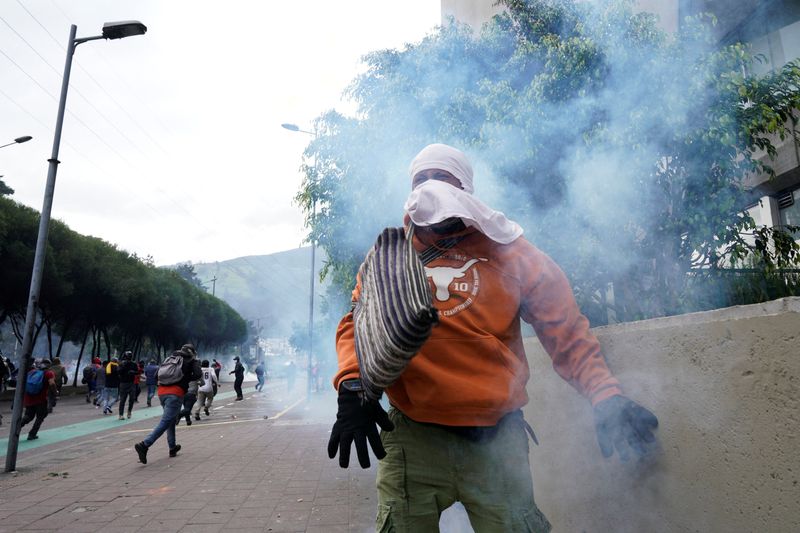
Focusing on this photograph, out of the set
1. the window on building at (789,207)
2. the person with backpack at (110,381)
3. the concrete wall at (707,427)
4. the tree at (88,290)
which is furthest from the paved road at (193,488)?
the tree at (88,290)

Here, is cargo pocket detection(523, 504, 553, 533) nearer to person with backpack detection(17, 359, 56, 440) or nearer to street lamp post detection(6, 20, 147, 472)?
street lamp post detection(6, 20, 147, 472)

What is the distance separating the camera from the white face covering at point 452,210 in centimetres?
173

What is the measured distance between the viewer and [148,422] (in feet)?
42.7

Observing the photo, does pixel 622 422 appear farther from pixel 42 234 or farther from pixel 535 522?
pixel 42 234

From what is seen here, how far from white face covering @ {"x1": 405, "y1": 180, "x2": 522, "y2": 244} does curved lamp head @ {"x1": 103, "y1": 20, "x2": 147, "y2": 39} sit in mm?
7116

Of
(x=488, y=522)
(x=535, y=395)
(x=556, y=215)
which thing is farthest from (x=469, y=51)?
(x=488, y=522)

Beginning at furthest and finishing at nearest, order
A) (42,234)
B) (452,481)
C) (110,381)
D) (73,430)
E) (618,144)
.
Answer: (110,381), (73,430), (42,234), (618,144), (452,481)

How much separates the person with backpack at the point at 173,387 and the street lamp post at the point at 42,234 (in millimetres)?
1461

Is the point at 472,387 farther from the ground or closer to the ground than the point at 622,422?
farther from the ground

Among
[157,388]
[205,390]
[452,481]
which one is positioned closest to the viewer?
[452,481]

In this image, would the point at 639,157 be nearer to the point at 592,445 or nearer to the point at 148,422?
the point at 592,445

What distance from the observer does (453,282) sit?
175 centimetres

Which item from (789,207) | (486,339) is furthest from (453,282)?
(789,207)

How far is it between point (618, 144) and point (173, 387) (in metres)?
6.53
